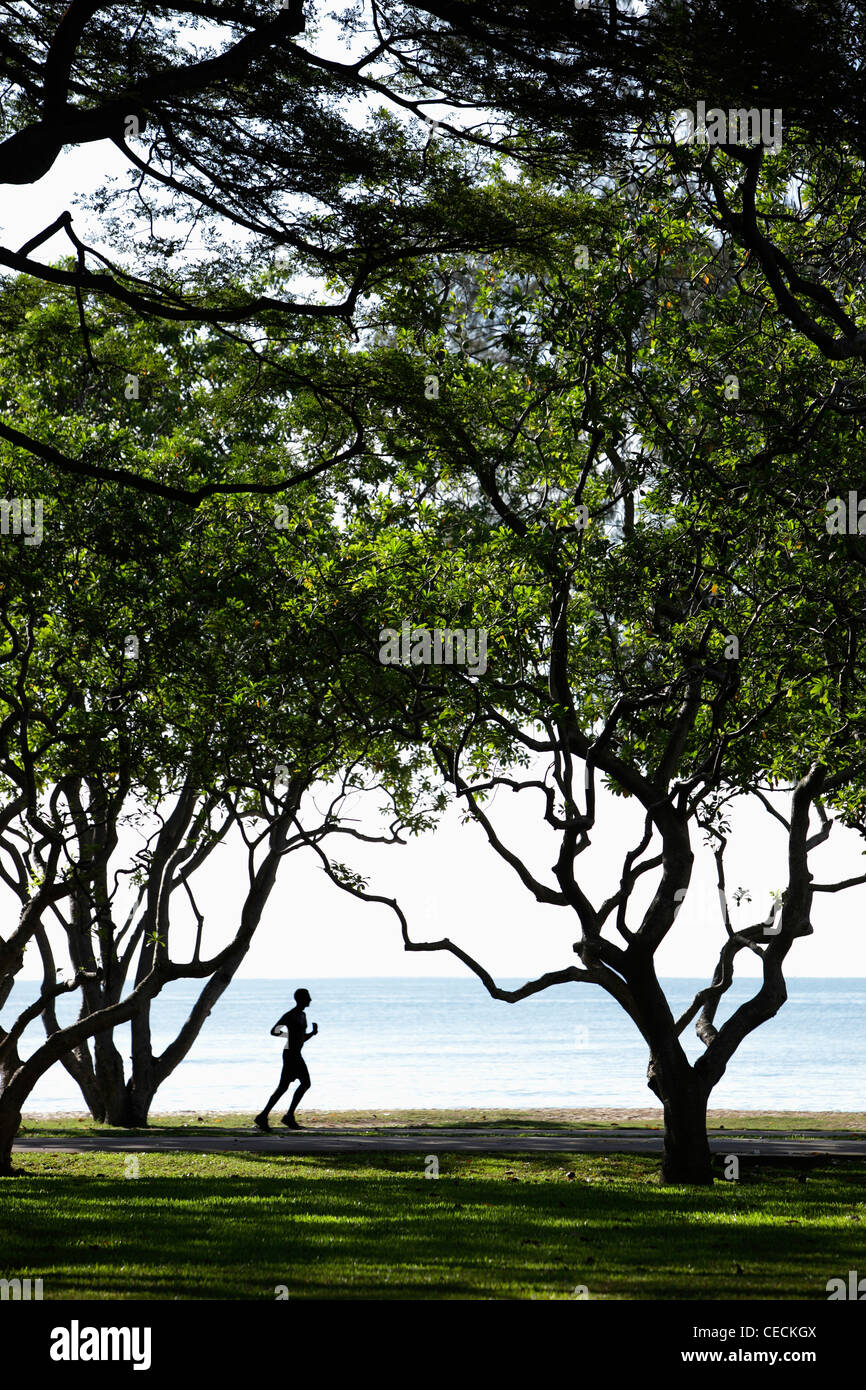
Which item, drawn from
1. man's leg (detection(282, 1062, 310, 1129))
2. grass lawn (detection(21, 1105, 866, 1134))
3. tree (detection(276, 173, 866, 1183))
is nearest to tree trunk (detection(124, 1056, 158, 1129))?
grass lawn (detection(21, 1105, 866, 1134))

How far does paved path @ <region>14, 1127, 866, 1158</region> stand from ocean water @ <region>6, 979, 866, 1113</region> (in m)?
Result: 16.4

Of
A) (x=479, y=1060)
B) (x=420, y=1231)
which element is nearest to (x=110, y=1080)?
→ (x=420, y=1231)

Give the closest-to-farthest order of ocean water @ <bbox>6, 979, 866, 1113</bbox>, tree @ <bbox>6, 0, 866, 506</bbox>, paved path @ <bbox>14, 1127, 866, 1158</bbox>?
tree @ <bbox>6, 0, 866, 506</bbox>, paved path @ <bbox>14, 1127, 866, 1158</bbox>, ocean water @ <bbox>6, 979, 866, 1113</bbox>

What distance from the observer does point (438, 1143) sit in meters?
19.1

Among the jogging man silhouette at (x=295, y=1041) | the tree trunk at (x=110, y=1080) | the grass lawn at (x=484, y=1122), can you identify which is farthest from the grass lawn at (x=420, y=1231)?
the tree trunk at (x=110, y=1080)

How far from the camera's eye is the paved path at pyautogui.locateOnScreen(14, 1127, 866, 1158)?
17.7 meters

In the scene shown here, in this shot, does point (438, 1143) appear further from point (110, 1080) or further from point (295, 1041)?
point (110, 1080)

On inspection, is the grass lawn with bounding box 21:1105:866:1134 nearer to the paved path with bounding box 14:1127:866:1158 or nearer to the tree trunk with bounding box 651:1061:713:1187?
the paved path with bounding box 14:1127:866:1158

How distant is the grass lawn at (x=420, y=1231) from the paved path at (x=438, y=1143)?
1.81m

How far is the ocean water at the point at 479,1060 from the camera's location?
42969mm

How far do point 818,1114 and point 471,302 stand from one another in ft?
62.4

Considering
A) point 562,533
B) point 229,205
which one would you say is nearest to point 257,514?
point 562,533

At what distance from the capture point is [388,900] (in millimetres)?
17844

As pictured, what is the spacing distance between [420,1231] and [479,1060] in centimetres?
5468
